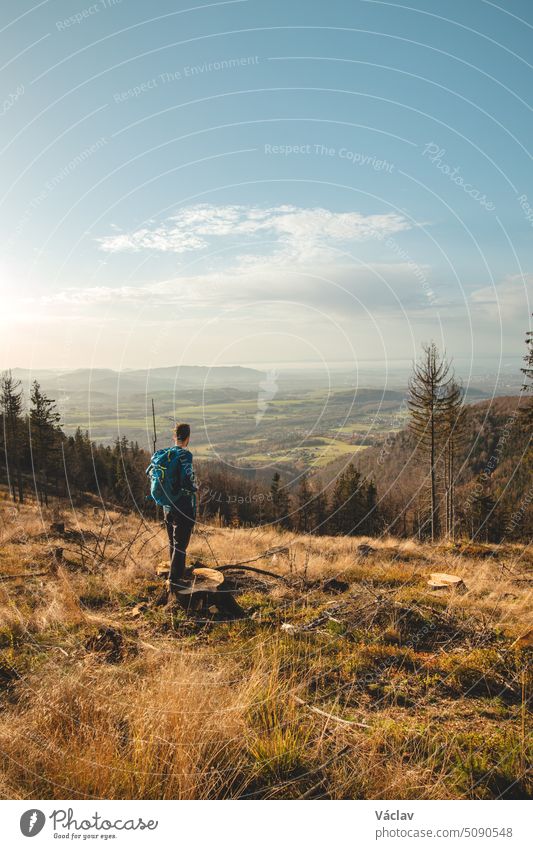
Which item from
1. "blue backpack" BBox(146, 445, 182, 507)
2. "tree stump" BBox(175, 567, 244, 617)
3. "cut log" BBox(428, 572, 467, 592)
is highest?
"blue backpack" BBox(146, 445, 182, 507)

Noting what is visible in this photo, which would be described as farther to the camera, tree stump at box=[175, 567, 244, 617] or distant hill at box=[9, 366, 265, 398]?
distant hill at box=[9, 366, 265, 398]

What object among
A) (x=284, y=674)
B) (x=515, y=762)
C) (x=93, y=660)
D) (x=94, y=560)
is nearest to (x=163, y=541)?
(x=94, y=560)

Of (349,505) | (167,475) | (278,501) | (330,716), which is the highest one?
(167,475)

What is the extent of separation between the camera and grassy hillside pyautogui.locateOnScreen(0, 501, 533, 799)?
11.0 feet

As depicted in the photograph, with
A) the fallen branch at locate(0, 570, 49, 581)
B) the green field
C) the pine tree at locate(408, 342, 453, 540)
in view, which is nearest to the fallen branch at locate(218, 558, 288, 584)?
the fallen branch at locate(0, 570, 49, 581)

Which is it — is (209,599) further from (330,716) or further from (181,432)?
(330,716)

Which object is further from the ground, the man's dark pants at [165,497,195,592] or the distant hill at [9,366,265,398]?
the distant hill at [9,366,265,398]

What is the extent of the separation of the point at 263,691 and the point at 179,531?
11.9 feet

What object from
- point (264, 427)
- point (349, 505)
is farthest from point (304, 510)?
point (264, 427)

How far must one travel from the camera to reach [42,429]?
50.5m

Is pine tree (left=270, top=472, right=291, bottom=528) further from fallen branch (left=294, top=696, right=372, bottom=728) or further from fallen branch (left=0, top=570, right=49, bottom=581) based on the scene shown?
fallen branch (left=294, top=696, right=372, bottom=728)

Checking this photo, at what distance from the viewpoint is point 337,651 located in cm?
567

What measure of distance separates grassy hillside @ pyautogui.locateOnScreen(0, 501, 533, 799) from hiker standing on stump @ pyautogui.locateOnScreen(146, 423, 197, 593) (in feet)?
3.11
